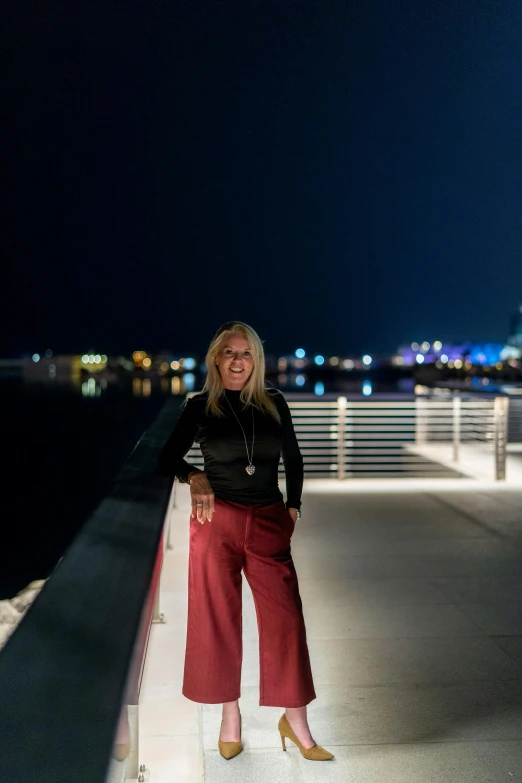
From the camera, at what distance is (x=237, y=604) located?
2234 mm

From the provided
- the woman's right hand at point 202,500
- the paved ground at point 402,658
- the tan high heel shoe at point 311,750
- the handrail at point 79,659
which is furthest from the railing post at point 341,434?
the handrail at point 79,659

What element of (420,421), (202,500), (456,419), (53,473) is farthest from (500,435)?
(53,473)

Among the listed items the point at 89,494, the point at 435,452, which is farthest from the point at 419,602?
the point at 89,494

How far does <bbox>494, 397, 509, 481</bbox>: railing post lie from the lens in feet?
23.4

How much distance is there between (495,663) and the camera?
3.08m

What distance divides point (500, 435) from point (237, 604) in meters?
5.55

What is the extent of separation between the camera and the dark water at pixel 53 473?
22.4 metres

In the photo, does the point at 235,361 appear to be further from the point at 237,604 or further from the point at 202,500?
the point at 237,604

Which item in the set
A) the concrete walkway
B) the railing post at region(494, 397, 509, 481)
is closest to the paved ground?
the concrete walkway

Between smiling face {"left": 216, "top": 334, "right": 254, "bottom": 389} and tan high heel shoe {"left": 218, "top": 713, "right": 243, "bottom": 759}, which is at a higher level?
smiling face {"left": 216, "top": 334, "right": 254, "bottom": 389}

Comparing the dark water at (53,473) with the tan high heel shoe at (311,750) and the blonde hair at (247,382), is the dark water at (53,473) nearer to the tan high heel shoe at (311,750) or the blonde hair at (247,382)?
the blonde hair at (247,382)

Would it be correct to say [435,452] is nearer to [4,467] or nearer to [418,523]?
[418,523]

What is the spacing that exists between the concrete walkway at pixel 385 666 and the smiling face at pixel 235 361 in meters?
1.20

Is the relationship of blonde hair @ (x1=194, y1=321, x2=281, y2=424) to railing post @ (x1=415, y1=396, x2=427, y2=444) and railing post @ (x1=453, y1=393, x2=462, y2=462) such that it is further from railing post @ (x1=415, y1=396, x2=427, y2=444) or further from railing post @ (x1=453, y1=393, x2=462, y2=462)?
railing post @ (x1=453, y1=393, x2=462, y2=462)
